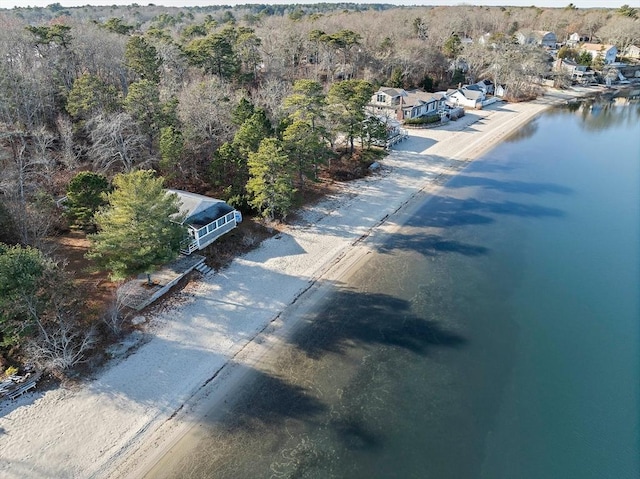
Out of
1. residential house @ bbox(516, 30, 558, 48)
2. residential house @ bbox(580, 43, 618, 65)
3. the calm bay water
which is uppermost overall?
residential house @ bbox(516, 30, 558, 48)

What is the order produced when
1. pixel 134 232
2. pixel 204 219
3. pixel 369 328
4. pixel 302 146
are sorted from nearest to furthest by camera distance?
pixel 134 232
pixel 369 328
pixel 204 219
pixel 302 146

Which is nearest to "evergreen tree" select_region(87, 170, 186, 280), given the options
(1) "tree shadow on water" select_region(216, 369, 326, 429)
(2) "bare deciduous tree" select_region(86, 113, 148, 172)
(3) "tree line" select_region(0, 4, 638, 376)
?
(3) "tree line" select_region(0, 4, 638, 376)

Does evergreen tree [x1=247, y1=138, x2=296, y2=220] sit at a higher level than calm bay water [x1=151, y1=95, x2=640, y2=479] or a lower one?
higher

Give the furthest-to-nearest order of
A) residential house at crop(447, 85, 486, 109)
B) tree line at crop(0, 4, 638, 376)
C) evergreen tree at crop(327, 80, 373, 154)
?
residential house at crop(447, 85, 486, 109)
evergreen tree at crop(327, 80, 373, 154)
tree line at crop(0, 4, 638, 376)

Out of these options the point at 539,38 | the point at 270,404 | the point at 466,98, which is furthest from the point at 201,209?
the point at 539,38

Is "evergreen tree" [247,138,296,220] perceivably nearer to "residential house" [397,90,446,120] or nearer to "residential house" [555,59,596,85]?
"residential house" [397,90,446,120]

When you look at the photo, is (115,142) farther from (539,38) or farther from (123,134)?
(539,38)

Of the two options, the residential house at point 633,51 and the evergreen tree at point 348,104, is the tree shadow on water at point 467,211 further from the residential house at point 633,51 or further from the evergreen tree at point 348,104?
the residential house at point 633,51

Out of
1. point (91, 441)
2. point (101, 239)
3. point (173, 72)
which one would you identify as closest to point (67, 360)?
point (91, 441)
